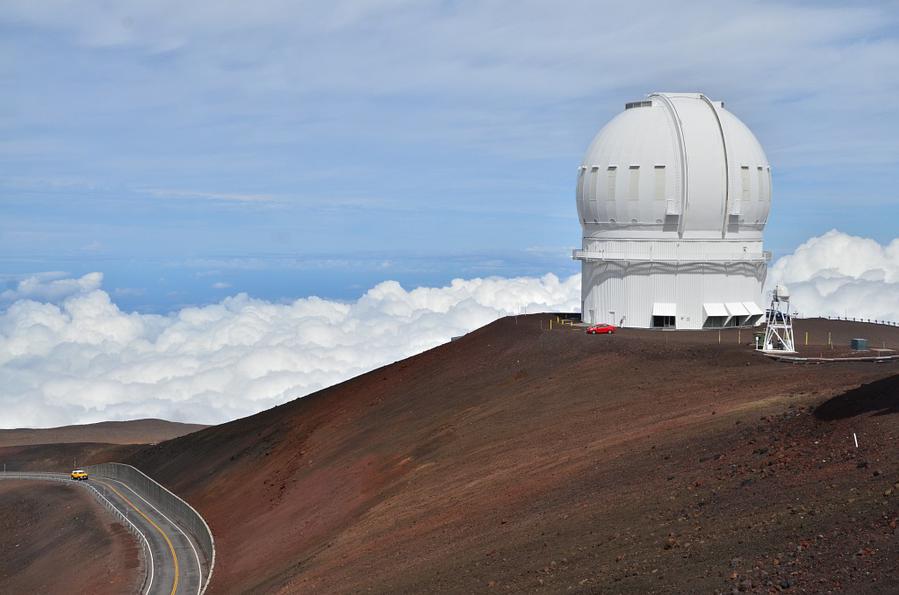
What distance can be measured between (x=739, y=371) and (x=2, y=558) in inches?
1327

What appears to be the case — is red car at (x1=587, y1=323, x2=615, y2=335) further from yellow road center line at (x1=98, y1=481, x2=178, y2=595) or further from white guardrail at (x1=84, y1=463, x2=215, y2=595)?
yellow road center line at (x1=98, y1=481, x2=178, y2=595)

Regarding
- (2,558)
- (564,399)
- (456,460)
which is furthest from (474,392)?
(2,558)

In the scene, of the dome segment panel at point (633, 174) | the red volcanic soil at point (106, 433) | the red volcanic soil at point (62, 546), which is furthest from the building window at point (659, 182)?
the red volcanic soil at point (106, 433)

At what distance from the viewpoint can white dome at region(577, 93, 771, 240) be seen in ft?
153

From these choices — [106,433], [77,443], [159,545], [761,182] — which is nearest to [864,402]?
[761,182]

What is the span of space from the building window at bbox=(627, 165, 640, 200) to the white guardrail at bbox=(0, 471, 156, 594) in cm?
2519

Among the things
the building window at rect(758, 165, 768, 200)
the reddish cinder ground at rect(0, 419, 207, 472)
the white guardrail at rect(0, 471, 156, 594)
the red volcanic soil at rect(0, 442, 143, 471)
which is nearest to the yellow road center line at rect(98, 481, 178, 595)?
the white guardrail at rect(0, 471, 156, 594)

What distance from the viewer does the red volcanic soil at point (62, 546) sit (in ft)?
126

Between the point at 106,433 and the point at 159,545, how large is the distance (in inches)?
3104

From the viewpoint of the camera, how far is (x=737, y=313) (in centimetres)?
4778

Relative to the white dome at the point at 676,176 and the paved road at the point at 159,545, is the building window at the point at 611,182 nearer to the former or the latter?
the white dome at the point at 676,176

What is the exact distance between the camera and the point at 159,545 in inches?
1612

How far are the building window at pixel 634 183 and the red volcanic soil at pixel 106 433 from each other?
71455mm

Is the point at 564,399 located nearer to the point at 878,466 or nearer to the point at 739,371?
the point at 739,371
